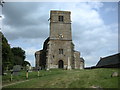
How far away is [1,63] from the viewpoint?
83.0 ft

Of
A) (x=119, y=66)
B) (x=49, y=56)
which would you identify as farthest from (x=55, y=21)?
(x=119, y=66)

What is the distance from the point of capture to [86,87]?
13281mm

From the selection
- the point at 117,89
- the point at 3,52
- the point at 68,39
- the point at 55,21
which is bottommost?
the point at 117,89

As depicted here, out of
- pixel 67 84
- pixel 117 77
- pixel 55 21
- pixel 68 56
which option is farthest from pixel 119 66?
pixel 55 21

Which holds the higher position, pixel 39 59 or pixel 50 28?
pixel 50 28

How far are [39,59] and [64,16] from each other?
45.2 feet

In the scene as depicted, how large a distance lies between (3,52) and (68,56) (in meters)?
25.7

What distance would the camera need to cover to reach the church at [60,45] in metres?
49.5

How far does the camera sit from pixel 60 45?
50.8 m

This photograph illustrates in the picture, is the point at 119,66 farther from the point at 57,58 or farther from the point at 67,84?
the point at 57,58

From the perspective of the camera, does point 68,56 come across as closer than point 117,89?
No

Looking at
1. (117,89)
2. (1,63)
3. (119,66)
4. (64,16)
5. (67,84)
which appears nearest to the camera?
(117,89)

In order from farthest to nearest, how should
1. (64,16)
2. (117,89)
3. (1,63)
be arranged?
(64,16) → (1,63) → (117,89)

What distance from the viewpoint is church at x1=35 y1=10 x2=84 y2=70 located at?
49531 mm
